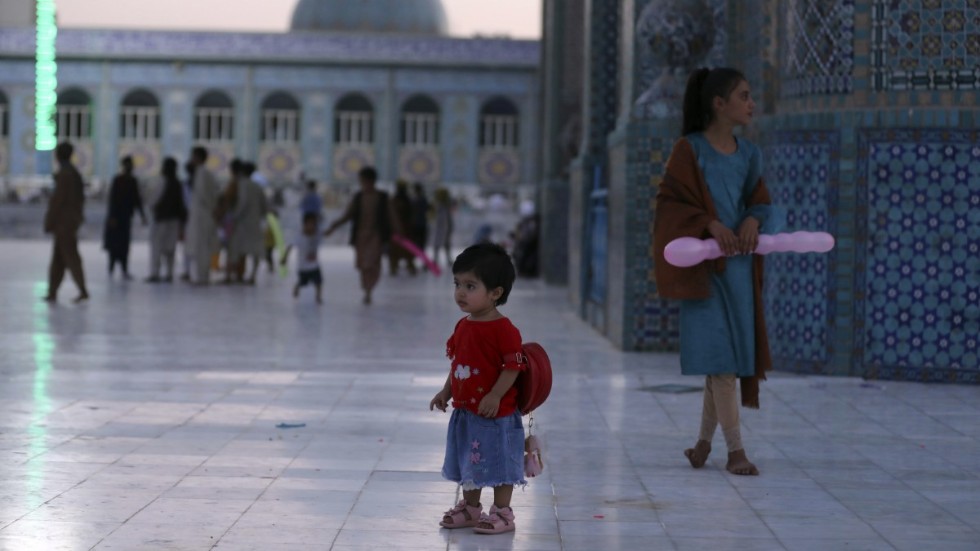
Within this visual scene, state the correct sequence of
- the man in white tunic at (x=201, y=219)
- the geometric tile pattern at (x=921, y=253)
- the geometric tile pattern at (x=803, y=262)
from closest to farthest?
the geometric tile pattern at (x=921, y=253) < the geometric tile pattern at (x=803, y=262) < the man in white tunic at (x=201, y=219)

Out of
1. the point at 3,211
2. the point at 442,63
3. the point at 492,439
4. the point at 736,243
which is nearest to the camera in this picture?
the point at 492,439

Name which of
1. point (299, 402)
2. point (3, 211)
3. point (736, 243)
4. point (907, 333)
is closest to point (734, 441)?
point (736, 243)

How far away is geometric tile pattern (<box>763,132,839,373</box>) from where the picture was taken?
26.7 feet

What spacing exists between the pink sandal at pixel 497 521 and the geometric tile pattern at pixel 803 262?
13.7 feet

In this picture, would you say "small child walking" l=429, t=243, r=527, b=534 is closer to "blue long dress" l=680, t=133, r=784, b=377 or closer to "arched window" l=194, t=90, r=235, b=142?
"blue long dress" l=680, t=133, r=784, b=377

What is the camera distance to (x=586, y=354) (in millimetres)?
9516

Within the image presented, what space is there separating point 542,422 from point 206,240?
35.6ft

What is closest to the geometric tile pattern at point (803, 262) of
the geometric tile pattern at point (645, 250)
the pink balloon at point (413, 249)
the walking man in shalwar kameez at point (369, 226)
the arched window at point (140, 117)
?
the geometric tile pattern at point (645, 250)

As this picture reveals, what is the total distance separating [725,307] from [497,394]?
4.27 feet

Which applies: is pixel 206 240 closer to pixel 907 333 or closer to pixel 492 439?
pixel 907 333

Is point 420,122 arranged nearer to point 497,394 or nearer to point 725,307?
point 725,307

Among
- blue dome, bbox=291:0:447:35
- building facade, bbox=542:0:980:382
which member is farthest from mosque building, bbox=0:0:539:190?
building facade, bbox=542:0:980:382

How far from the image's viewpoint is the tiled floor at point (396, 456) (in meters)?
4.23

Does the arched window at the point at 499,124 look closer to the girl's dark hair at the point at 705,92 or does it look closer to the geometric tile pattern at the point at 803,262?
the geometric tile pattern at the point at 803,262
